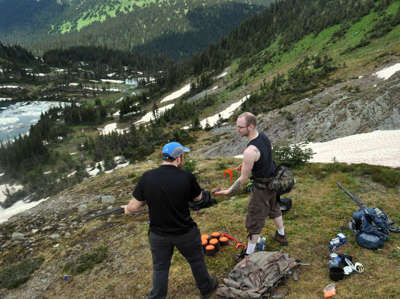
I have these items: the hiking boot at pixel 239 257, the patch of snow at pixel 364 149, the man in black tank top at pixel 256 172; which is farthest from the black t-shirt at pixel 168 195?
the patch of snow at pixel 364 149

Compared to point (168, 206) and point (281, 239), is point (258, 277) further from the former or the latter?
point (168, 206)

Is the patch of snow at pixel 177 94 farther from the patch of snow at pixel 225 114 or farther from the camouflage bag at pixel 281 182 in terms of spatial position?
the camouflage bag at pixel 281 182

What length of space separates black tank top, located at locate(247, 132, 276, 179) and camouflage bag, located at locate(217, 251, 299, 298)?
182cm

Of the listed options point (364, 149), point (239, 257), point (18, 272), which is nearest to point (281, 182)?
point (239, 257)

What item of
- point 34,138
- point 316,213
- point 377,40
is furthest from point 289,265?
point 34,138

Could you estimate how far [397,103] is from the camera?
1952 centimetres

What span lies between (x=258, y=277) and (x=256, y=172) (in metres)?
2.17

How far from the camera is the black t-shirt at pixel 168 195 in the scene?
13.6 feet

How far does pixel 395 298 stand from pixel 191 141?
3663 cm

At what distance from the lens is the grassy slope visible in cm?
544

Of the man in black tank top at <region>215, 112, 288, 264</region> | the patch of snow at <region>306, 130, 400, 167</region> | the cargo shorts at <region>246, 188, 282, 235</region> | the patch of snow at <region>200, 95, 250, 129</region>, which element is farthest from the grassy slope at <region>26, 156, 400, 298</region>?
the patch of snow at <region>200, 95, 250, 129</region>

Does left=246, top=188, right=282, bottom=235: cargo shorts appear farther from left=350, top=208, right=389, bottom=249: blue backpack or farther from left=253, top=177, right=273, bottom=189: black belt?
left=350, top=208, right=389, bottom=249: blue backpack

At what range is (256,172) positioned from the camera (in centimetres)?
555

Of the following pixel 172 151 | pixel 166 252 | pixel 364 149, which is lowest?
pixel 364 149
